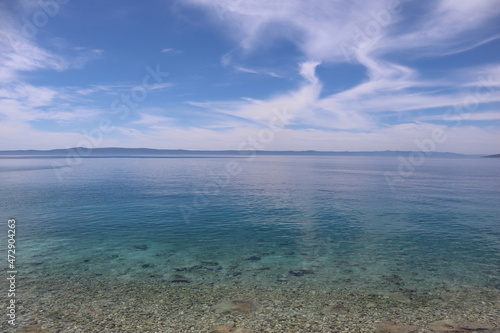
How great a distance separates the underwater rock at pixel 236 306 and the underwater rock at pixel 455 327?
973 centimetres

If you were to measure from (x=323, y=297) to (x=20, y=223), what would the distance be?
40.0 meters

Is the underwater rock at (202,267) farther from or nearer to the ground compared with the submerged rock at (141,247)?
farther from the ground

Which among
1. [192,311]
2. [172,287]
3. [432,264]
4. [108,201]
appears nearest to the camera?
[192,311]

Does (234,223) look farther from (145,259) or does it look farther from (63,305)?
(63,305)

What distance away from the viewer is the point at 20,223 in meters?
36.7

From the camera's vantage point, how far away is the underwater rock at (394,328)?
46.6 feet

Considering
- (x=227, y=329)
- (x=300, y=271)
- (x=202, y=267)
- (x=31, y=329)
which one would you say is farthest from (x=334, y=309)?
(x=31, y=329)

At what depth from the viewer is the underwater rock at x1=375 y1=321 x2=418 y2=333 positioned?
14.2 m

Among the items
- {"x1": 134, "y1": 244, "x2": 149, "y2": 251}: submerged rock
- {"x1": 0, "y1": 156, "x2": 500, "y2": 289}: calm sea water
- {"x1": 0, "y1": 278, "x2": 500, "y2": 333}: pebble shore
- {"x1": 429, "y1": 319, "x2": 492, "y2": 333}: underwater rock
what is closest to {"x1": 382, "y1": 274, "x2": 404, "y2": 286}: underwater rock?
{"x1": 0, "y1": 156, "x2": 500, "y2": 289}: calm sea water

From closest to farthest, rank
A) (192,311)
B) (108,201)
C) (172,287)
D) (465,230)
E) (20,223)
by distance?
(192,311), (172,287), (465,230), (20,223), (108,201)

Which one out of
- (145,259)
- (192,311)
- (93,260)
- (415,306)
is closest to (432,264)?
(415,306)

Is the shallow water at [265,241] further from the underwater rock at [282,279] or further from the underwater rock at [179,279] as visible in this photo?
the underwater rock at [179,279]

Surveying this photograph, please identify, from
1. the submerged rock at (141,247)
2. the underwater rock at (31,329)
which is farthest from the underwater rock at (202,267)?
the underwater rock at (31,329)

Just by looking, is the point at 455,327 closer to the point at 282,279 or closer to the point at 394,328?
the point at 394,328
